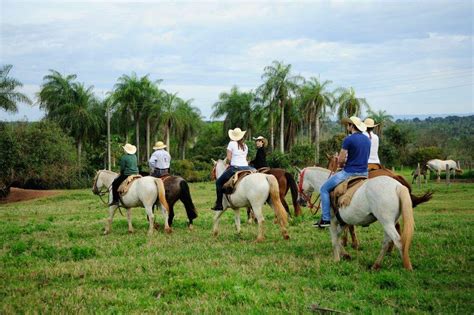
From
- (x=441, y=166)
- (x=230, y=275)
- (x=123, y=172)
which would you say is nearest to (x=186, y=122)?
(x=441, y=166)

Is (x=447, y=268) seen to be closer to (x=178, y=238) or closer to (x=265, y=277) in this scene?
(x=265, y=277)

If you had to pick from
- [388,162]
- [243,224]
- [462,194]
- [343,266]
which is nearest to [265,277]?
[343,266]

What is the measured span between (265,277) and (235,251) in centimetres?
260

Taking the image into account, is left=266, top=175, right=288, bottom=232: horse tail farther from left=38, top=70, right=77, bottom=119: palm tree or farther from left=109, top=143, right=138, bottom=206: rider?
left=38, top=70, right=77, bottom=119: palm tree

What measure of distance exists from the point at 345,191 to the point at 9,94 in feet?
139

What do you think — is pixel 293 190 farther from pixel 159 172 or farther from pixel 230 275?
pixel 230 275

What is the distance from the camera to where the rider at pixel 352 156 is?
33.7 feet

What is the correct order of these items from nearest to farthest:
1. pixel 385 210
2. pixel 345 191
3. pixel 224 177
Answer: pixel 385 210, pixel 345 191, pixel 224 177

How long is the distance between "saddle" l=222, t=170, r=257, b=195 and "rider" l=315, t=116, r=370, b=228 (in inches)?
126

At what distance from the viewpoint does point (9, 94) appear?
45.9 m

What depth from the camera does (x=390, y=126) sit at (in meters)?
76.4

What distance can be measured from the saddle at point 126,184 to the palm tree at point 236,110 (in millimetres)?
53853

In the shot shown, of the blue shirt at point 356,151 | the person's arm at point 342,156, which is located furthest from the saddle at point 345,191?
the person's arm at point 342,156

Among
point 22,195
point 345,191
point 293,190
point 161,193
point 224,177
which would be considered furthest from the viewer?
point 22,195
